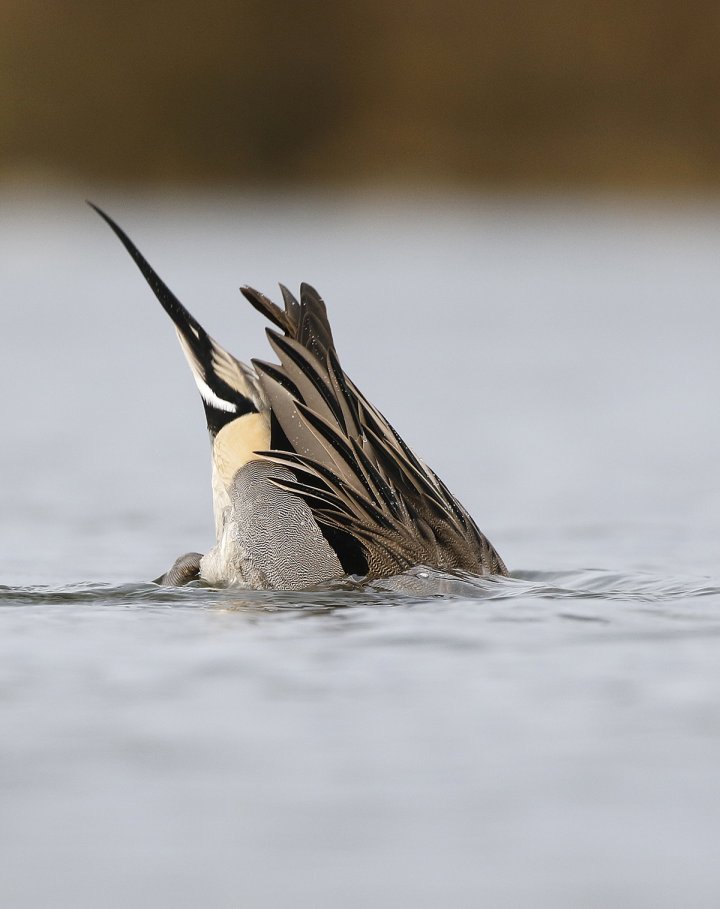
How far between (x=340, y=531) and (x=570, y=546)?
178cm

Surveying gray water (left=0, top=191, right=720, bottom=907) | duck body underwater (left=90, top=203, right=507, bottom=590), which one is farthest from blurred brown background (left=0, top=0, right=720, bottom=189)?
duck body underwater (left=90, top=203, right=507, bottom=590)

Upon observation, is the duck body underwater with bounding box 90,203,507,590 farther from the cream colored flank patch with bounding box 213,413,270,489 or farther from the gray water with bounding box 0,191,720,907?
the gray water with bounding box 0,191,720,907

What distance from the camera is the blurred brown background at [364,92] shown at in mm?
A: 32469

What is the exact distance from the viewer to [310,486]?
6023 mm

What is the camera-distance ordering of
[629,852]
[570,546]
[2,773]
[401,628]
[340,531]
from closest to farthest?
[629,852] → [2,773] → [401,628] → [340,531] → [570,546]

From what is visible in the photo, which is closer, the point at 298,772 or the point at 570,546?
the point at 298,772

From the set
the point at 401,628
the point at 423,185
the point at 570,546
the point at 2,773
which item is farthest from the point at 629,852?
the point at 423,185

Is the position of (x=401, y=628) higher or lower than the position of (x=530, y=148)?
lower

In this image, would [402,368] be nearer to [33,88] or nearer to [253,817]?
[253,817]

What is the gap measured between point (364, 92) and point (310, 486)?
98.7 ft

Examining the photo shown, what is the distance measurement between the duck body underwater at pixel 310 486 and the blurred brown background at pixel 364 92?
83.7 ft

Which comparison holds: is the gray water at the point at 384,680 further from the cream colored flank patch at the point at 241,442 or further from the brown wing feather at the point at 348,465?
the cream colored flank patch at the point at 241,442

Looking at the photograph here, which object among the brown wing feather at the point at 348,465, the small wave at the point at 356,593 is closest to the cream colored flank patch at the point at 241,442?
the brown wing feather at the point at 348,465

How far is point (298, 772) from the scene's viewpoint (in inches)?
157
